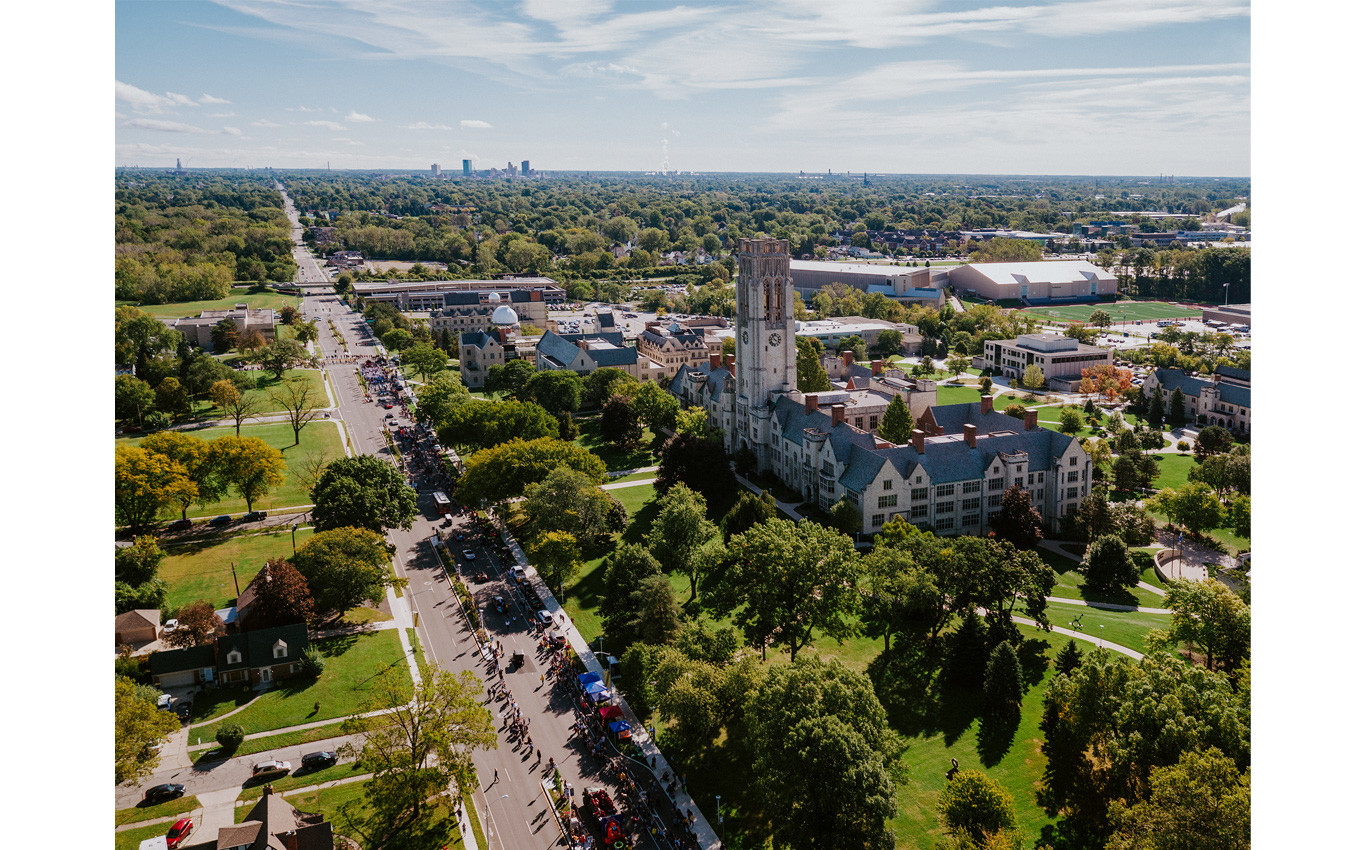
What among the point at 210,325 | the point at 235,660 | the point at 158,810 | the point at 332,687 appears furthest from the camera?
the point at 210,325

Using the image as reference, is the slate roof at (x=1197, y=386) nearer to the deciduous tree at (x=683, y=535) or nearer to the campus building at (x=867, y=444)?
the campus building at (x=867, y=444)

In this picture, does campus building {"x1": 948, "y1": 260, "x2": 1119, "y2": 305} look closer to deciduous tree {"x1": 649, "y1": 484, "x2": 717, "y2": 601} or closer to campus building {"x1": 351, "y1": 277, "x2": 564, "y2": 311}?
campus building {"x1": 351, "y1": 277, "x2": 564, "y2": 311}

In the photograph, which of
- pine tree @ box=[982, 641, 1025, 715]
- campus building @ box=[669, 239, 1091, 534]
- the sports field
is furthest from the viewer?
the sports field

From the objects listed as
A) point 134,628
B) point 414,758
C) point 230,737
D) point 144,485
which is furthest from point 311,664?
point 144,485

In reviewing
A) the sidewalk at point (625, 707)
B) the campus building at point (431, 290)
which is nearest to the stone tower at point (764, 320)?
the sidewalk at point (625, 707)

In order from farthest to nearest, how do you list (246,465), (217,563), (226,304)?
(226,304) < (246,465) < (217,563)

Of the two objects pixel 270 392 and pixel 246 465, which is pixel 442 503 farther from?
pixel 270 392

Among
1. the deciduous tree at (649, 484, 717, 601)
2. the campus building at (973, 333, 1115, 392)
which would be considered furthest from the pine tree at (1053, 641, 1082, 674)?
the campus building at (973, 333, 1115, 392)

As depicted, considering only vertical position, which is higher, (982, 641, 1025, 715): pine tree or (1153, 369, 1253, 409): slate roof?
(1153, 369, 1253, 409): slate roof
